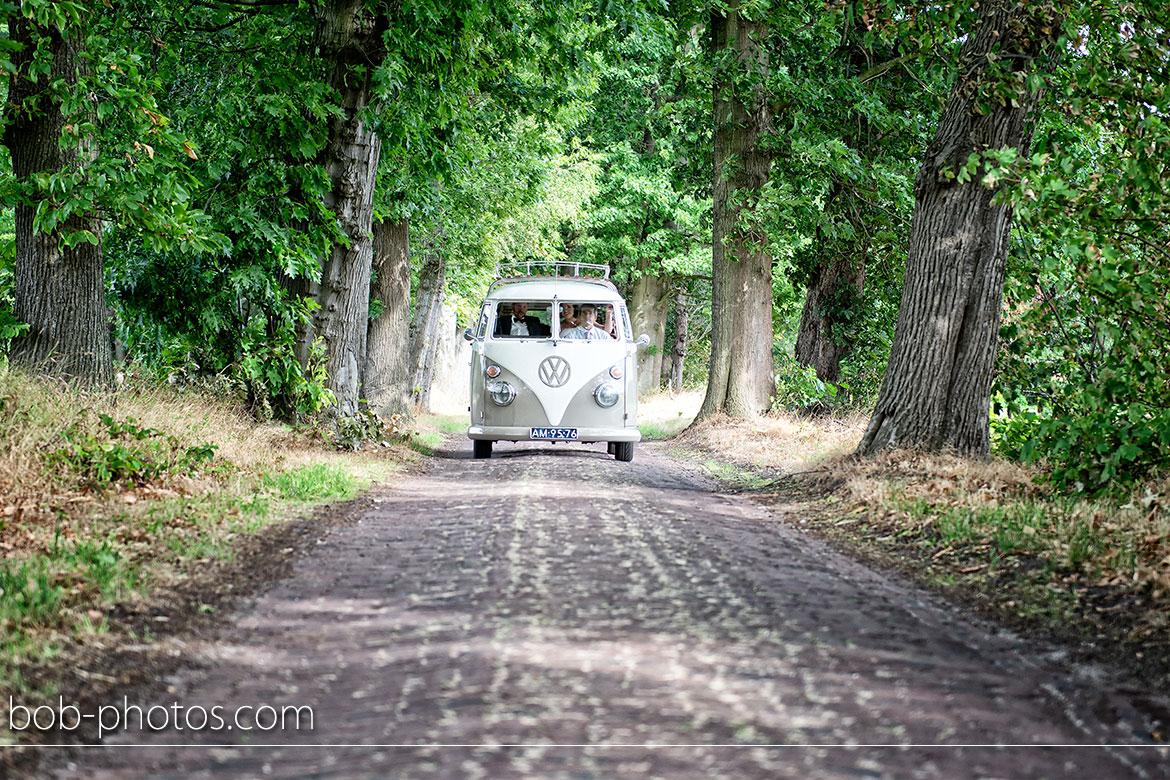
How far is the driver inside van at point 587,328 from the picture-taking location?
15031mm

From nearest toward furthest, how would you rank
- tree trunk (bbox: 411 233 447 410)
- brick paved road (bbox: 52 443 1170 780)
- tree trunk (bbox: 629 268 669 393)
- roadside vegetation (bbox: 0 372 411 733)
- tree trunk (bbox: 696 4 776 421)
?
brick paved road (bbox: 52 443 1170 780) → roadside vegetation (bbox: 0 372 411 733) → tree trunk (bbox: 696 4 776 421) → tree trunk (bbox: 411 233 447 410) → tree trunk (bbox: 629 268 669 393)

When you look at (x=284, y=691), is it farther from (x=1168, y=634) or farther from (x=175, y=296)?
(x=175, y=296)

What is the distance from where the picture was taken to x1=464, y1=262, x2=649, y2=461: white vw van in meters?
14.5

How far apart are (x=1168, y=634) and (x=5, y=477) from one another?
689 cm

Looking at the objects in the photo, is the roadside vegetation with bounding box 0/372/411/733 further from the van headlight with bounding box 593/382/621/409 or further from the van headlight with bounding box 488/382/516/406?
the van headlight with bounding box 593/382/621/409

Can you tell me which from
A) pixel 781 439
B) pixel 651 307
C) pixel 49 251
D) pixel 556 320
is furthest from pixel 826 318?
pixel 49 251

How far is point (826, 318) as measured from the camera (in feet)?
67.8

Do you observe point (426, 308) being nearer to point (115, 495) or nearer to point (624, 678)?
point (115, 495)

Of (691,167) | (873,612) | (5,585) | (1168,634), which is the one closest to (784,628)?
(873,612)

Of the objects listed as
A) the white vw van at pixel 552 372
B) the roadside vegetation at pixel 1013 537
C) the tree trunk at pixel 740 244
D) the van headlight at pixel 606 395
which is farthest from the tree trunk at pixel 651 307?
the roadside vegetation at pixel 1013 537

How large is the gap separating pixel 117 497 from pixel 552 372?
24.7 feet

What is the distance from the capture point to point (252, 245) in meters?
12.1

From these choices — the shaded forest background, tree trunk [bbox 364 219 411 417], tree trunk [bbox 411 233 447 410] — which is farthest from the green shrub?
tree trunk [bbox 411 233 447 410]

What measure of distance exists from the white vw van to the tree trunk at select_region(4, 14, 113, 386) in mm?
5590
